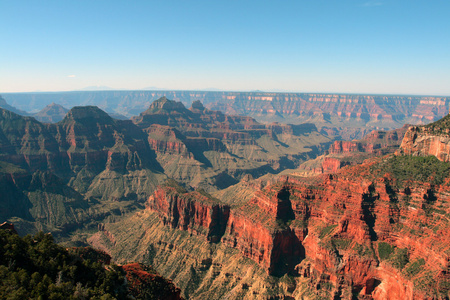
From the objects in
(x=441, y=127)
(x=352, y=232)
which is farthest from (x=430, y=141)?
(x=352, y=232)

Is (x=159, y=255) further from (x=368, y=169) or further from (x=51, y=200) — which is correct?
(x=51, y=200)

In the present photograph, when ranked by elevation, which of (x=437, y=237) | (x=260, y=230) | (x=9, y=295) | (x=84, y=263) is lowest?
(x=260, y=230)

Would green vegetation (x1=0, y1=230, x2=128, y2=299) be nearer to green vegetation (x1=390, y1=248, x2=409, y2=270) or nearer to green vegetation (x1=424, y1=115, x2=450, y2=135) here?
green vegetation (x1=390, y1=248, x2=409, y2=270)

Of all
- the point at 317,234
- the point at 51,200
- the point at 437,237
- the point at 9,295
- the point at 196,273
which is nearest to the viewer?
the point at 9,295

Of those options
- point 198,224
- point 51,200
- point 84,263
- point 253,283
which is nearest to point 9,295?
point 84,263

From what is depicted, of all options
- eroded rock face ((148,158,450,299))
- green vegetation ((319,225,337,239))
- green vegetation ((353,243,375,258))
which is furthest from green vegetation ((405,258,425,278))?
green vegetation ((319,225,337,239))

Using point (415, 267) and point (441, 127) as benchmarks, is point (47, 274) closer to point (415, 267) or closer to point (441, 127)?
point (415, 267)
